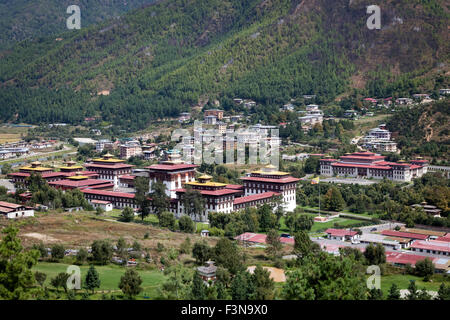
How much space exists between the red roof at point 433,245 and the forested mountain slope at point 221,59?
6685 cm

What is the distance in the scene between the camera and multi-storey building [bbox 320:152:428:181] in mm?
75375

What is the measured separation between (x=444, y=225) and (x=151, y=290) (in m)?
30.5

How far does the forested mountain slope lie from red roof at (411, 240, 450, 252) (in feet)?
219

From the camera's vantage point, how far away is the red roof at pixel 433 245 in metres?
46.2

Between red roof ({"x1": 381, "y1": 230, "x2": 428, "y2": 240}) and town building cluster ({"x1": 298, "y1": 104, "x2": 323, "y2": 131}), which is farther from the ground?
town building cluster ({"x1": 298, "y1": 104, "x2": 323, "y2": 131})

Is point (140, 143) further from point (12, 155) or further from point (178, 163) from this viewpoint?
point (178, 163)

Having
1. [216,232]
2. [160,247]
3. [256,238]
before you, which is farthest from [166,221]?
[160,247]

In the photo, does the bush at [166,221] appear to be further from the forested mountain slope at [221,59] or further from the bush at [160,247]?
the forested mountain slope at [221,59]

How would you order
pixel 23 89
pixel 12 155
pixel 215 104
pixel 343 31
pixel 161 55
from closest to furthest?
pixel 12 155 → pixel 215 104 → pixel 343 31 → pixel 23 89 → pixel 161 55

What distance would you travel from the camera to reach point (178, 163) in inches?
2675

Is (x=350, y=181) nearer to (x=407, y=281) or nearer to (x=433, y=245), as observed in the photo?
(x=433, y=245)

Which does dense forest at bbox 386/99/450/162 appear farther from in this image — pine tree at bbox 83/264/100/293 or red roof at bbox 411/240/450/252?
pine tree at bbox 83/264/100/293

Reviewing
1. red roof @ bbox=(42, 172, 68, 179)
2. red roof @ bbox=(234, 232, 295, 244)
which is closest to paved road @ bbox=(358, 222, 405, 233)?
red roof @ bbox=(234, 232, 295, 244)

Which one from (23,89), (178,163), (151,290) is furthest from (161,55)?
(151,290)
